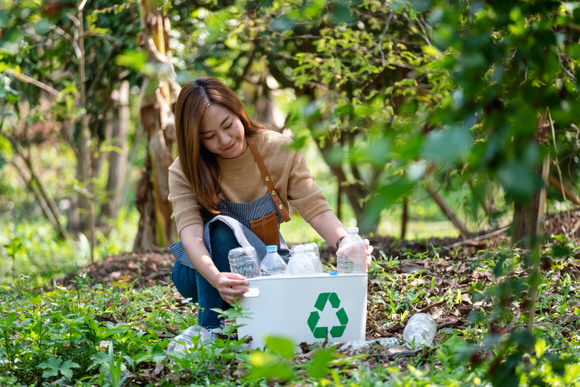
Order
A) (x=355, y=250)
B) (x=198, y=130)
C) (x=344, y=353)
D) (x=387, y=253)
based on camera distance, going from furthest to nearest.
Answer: (x=387, y=253) → (x=198, y=130) → (x=355, y=250) → (x=344, y=353)

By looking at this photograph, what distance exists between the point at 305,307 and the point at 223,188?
785 mm

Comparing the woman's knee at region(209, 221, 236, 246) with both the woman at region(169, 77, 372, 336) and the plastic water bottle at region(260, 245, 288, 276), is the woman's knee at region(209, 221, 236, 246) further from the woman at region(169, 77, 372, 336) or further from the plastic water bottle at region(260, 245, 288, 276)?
the plastic water bottle at region(260, 245, 288, 276)

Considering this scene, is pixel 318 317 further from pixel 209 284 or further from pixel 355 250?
pixel 209 284

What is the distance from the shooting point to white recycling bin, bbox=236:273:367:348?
7.38 ft

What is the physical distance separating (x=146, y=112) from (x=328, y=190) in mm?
10617

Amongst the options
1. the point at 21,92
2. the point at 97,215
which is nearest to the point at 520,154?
the point at 21,92

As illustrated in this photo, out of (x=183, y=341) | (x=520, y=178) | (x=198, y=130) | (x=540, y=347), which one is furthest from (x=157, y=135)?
(x=520, y=178)

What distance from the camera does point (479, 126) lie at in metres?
3.42

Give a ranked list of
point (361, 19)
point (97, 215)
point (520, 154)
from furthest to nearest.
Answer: point (97, 215), point (361, 19), point (520, 154)

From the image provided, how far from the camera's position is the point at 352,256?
8.00 feet

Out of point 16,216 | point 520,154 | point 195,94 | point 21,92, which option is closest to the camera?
point 520,154

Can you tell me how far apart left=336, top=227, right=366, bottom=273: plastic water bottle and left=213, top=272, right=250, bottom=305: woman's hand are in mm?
416

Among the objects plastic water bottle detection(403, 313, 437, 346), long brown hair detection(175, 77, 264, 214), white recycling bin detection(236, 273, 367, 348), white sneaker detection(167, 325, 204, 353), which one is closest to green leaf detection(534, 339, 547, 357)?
plastic water bottle detection(403, 313, 437, 346)

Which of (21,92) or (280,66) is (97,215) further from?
(280,66)
